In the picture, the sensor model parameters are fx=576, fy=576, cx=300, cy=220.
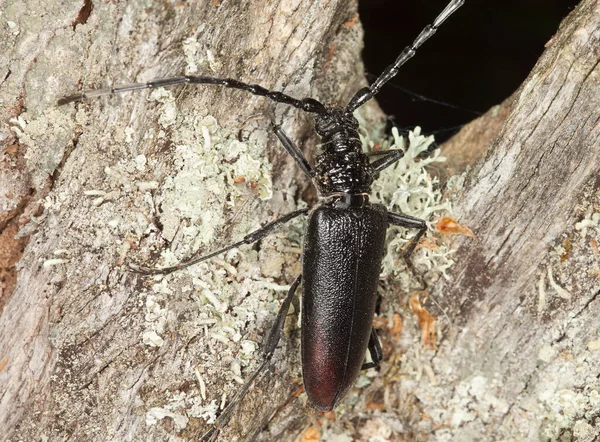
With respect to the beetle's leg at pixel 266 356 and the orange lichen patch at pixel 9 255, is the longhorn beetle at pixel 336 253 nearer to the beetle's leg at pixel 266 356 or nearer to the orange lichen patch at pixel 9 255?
the beetle's leg at pixel 266 356

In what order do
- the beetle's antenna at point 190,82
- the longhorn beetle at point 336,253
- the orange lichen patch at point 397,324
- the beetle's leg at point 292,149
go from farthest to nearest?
the orange lichen patch at point 397,324 → the beetle's leg at point 292,149 → the longhorn beetle at point 336,253 → the beetle's antenna at point 190,82

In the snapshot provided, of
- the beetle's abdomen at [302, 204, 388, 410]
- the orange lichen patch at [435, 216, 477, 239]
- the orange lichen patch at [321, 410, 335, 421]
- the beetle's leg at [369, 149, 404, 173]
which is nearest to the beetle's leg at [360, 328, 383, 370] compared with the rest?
the beetle's abdomen at [302, 204, 388, 410]

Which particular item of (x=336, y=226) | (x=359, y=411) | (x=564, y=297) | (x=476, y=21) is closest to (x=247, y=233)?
(x=336, y=226)

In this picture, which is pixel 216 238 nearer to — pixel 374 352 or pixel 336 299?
pixel 336 299

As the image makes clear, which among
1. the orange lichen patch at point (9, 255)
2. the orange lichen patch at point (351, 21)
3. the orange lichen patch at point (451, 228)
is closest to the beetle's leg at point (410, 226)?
the orange lichen patch at point (451, 228)

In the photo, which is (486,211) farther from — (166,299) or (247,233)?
(166,299)

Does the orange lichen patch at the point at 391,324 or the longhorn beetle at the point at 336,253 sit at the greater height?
the longhorn beetle at the point at 336,253

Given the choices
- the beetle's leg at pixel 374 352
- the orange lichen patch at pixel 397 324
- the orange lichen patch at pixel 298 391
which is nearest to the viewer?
the orange lichen patch at pixel 298 391
